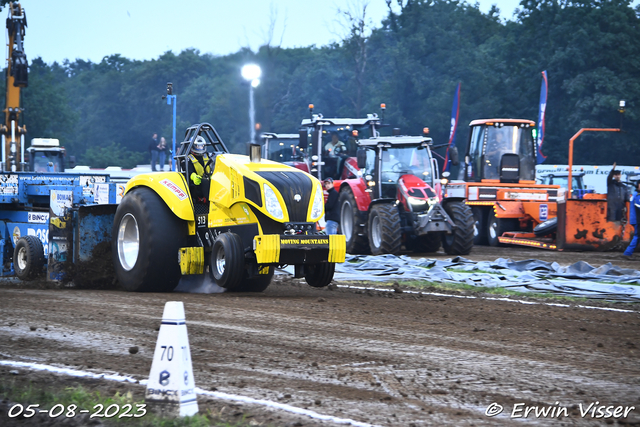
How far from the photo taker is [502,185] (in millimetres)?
22578

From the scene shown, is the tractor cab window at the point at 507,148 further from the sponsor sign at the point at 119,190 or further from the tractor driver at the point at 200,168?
the tractor driver at the point at 200,168

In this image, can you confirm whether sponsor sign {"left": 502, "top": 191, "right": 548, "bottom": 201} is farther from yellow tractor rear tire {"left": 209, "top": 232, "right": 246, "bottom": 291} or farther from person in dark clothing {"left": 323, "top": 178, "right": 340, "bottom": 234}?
yellow tractor rear tire {"left": 209, "top": 232, "right": 246, "bottom": 291}

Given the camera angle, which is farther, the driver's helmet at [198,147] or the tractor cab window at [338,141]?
the tractor cab window at [338,141]

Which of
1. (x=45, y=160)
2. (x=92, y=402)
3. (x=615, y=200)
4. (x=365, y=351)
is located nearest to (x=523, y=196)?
(x=615, y=200)

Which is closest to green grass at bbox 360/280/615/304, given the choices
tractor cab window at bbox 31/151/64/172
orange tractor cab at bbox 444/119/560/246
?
orange tractor cab at bbox 444/119/560/246

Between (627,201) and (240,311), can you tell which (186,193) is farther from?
(627,201)

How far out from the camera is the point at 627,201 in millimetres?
19562

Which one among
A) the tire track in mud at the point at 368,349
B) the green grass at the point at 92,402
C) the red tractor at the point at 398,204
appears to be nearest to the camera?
the green grass at the point at 92,402

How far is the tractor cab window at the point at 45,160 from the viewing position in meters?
28.1

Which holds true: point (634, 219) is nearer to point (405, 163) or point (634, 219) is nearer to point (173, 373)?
point (405, 163)

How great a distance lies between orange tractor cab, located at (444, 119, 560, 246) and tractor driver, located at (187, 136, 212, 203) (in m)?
11.9

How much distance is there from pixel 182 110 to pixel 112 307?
70.3 meters

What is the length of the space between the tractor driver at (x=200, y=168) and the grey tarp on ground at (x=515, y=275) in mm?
3456

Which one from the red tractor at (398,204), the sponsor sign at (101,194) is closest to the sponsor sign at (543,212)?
the red tractor at (398,204)
